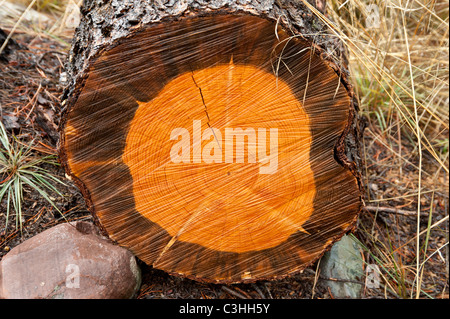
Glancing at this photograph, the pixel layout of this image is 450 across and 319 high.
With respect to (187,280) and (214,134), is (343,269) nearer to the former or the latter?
(187,280)

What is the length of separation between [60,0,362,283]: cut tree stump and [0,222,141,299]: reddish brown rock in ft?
0.30

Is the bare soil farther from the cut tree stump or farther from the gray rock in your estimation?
the cut tree stump

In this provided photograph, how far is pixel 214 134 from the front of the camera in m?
1.48

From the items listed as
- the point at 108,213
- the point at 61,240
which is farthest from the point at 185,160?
the point at 61,240

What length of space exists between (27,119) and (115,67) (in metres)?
1.03

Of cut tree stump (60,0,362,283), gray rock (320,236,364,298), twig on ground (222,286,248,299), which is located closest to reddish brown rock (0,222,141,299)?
cut tree stump (60,0,362,283)

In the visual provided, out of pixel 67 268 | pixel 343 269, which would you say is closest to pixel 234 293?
pixel 343 269

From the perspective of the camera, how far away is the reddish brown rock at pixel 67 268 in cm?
154

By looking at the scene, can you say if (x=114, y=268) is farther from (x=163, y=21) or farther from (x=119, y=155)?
(x=163, y=21)

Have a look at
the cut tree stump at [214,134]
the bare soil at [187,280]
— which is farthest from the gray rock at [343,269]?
the cut tree stump at [214,134]

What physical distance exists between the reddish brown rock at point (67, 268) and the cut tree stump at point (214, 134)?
9 centimetres

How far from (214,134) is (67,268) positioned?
0.77 metres

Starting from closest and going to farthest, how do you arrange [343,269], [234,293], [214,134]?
1. [214,134]
2. [234,293]
3. [343,269]
